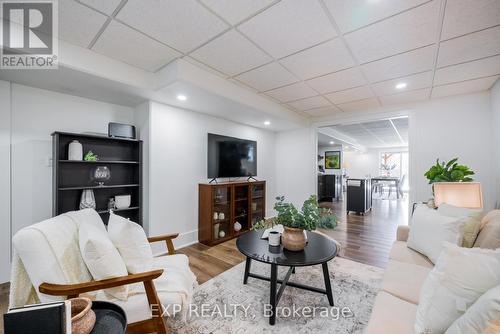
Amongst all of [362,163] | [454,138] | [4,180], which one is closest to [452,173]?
[454,138]

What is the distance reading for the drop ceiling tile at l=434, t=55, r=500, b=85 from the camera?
2213 millimetres

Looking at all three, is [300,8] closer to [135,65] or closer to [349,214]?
[135,65]

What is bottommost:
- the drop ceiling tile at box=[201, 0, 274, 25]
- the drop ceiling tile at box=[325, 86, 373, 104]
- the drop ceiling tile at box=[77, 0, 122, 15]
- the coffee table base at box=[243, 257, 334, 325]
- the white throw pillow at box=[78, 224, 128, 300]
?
the coffee table base at box=[243, 257, 334, 325]

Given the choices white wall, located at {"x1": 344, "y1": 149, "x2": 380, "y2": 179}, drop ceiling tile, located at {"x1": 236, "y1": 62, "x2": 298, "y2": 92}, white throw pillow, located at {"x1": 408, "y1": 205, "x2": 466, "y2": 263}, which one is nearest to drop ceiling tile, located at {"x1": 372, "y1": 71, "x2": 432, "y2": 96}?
drop ceiling tile, located at {"x1": 236, "y1": 62, "x2": 298, "y2": 92}

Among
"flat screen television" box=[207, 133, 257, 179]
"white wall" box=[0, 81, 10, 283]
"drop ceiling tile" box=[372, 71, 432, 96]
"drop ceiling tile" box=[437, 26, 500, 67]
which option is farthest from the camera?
"flat screen television" box=[207, 133, 257, 179]

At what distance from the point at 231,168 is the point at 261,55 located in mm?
2157

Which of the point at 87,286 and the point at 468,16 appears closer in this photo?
the point at 87,286

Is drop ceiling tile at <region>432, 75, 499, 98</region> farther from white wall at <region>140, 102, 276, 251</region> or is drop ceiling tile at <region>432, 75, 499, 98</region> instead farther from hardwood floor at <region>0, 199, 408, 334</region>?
white wall at <region>140, 102, 276, 251</region>

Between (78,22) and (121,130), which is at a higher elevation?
(78,22)

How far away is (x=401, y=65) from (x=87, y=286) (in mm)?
3289

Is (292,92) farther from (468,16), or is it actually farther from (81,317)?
(81,317)

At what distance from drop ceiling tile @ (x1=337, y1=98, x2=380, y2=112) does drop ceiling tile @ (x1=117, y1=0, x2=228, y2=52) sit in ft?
8.96

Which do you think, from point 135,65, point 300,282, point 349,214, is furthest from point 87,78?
point 349,214

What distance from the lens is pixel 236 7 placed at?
1520mm
